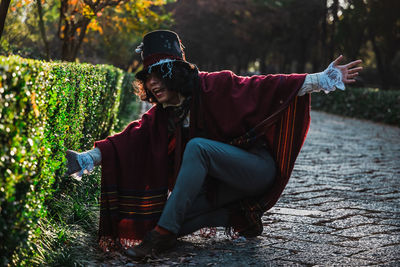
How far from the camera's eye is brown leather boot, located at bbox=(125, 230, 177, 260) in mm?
3186

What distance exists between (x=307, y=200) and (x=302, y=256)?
1.70 m

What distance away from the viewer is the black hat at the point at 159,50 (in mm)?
3502

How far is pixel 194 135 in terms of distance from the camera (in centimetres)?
351

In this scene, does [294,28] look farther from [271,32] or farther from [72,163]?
[72,163]

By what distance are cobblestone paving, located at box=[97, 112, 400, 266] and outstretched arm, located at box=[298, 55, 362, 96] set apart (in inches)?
42.7

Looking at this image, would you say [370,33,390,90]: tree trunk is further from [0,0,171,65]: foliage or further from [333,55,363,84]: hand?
[333,55,363,84]: hand

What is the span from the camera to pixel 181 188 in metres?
3.19

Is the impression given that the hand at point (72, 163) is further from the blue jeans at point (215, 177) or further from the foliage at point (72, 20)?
the foliage at point (72, 20)

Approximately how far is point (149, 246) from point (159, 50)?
1.30 m

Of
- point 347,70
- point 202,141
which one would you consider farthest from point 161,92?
point 347,70

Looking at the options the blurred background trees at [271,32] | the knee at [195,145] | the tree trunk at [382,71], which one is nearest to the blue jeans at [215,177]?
the knee at [195,145]

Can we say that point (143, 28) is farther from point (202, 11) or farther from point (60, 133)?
point (202, 11)

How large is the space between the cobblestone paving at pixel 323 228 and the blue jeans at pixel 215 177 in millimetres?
212

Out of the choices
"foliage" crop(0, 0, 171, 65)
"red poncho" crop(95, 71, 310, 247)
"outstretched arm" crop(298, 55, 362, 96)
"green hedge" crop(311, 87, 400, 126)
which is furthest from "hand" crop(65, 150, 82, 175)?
"green hedge" crop(311, 87, 400, 126)
